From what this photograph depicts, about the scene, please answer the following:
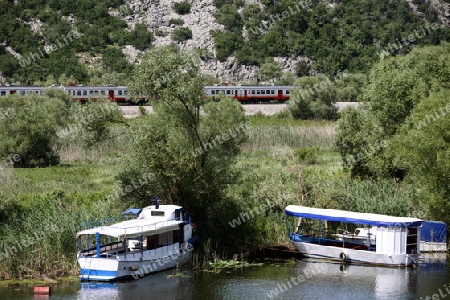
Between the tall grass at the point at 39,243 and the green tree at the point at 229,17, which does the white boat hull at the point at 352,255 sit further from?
the green tree at the point at 229,17

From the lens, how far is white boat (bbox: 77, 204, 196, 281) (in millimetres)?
39406

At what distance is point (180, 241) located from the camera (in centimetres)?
4331

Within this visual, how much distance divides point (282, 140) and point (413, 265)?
104 ft

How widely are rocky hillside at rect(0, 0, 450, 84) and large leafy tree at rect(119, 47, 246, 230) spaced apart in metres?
83.7

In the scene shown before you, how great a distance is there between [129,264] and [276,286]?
6872 mm

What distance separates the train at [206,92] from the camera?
100 m

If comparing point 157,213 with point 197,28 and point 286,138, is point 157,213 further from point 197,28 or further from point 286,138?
point 197,28

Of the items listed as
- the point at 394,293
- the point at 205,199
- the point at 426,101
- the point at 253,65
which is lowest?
the point at 394,293

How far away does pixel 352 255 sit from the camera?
44.3 meters

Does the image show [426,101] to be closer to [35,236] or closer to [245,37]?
[35,236]

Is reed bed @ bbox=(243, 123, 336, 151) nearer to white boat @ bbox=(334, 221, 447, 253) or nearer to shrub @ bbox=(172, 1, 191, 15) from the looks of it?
white boat @ bbox=(334, 221, 447, 253)

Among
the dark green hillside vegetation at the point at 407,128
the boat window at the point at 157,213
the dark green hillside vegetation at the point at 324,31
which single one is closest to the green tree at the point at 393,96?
the dark green hillside vegetation at the point at 407,128

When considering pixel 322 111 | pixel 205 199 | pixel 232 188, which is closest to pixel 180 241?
pixel 205 199

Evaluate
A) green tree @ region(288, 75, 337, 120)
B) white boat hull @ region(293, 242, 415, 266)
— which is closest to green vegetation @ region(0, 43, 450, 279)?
white boat hull @ region(293, 242, 415, 266)
